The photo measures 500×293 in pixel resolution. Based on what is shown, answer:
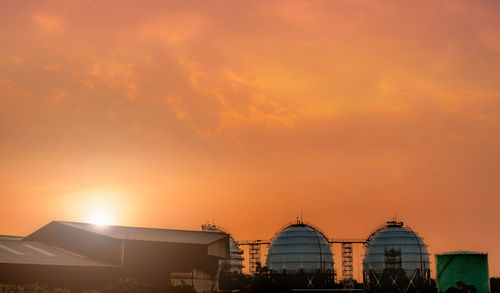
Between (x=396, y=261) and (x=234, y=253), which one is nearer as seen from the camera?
(x=396, y=261)

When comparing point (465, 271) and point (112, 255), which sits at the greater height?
point (112, 255)

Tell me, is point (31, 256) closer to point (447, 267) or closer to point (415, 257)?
point (447, 267)

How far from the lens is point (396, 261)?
87.1m

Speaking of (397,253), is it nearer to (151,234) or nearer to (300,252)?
(300,252)

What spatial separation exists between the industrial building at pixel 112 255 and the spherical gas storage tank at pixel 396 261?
38.9m

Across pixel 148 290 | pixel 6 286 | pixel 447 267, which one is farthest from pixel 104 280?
pixel 447 267

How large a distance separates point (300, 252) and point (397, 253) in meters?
13.0

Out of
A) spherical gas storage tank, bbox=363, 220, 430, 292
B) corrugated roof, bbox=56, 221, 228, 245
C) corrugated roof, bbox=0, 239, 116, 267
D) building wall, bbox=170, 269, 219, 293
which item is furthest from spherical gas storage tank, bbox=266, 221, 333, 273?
corrugated roof, bbox=0, 239, 116, 267

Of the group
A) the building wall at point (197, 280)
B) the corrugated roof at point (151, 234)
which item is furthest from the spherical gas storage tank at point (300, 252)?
the building wall at point (197, 280)

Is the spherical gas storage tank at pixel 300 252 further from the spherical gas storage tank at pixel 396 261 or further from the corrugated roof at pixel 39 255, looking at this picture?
the corrugated roof at pixel 39 255

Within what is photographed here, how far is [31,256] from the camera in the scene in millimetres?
42500

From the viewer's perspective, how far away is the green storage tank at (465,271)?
2224 inches

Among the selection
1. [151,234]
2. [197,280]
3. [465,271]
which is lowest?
[197,280]

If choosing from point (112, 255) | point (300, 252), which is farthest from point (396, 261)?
point (112, 255)
